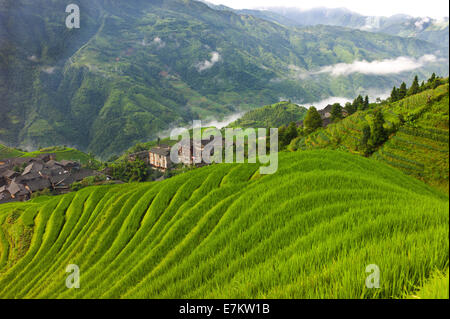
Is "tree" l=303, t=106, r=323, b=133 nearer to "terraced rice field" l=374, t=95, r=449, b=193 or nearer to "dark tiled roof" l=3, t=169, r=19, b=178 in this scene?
"terraced rice field" l=374, t=95, r=449, b=193

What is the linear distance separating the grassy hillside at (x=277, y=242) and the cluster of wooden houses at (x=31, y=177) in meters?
71.0

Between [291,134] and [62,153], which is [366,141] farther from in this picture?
[62,153]

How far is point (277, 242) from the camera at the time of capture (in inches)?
167

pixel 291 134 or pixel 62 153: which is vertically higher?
pixel 291 134

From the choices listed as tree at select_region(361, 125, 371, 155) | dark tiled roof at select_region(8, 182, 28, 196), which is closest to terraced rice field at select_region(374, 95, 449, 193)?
tree at select_region(361, 125, 371, 155)

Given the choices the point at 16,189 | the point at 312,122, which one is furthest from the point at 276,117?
the point at 16,189

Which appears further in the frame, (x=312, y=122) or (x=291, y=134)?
(x=312, y=122)

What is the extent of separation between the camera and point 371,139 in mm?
29594

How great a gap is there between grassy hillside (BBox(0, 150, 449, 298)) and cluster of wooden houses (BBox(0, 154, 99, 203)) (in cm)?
7103

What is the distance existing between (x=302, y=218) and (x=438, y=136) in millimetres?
25911

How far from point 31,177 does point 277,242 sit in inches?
3710

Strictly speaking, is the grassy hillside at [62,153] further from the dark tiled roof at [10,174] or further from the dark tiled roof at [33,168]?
the dark tiled roof at [10,174]

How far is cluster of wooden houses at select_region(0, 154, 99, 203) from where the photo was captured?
214 ft

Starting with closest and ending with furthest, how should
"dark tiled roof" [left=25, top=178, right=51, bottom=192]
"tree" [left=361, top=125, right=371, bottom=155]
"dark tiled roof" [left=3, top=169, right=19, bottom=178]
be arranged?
1. "tree" [left=361, top=125, right=371, bottom=155]
2. "dark tiled roof" [left=25, top=178, right=51, bottom=192]
3. "dark tiled roof" [left=3, top=169, right=19, bottom=178]
